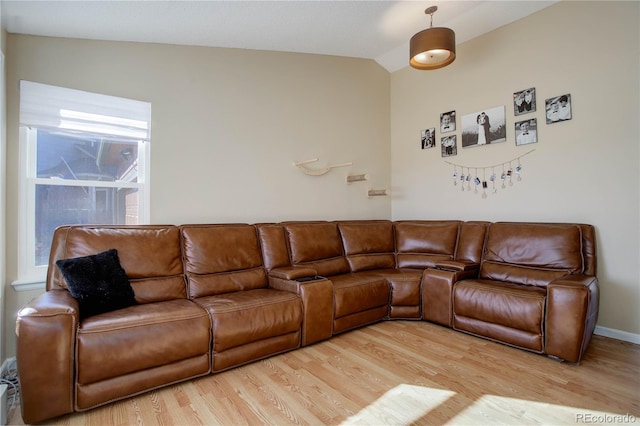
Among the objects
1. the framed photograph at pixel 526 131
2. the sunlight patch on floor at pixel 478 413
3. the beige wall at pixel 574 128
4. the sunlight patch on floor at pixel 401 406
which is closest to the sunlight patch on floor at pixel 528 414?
the sunlight patch on floor at pixel 478 413

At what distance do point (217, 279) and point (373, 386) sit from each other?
56.5 inches

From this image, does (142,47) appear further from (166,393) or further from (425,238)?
(425,238)

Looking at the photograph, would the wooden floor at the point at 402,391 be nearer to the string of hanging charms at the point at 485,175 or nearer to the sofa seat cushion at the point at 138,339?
the sofa seat cushion at the point at 138,339

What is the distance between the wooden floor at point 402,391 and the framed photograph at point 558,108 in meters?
1.99

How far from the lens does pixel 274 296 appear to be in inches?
99.7

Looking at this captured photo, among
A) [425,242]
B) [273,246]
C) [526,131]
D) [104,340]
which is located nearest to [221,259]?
[273,246]

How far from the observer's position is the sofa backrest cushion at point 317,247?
3291 mm

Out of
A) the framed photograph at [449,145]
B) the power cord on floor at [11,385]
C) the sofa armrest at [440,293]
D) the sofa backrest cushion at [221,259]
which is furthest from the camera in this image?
the framed photograph at [449,145]

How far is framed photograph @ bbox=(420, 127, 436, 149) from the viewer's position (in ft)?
13.7

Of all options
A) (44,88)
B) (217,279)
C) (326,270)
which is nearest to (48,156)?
(44,88)

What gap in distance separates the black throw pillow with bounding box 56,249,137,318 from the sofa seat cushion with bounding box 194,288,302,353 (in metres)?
0.50

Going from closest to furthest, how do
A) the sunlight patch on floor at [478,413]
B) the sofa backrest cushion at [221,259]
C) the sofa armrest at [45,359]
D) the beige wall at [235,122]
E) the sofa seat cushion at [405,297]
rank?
the sofa armrest at [45,359]
the sunlight patch on floor at [478,413]
the beige wall at [235,122]
the sofa backrest cushion at [221,259]
the sofa seat cushion at [405,297]

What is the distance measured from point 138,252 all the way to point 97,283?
426 mm

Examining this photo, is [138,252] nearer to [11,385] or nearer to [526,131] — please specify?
[11,385]
